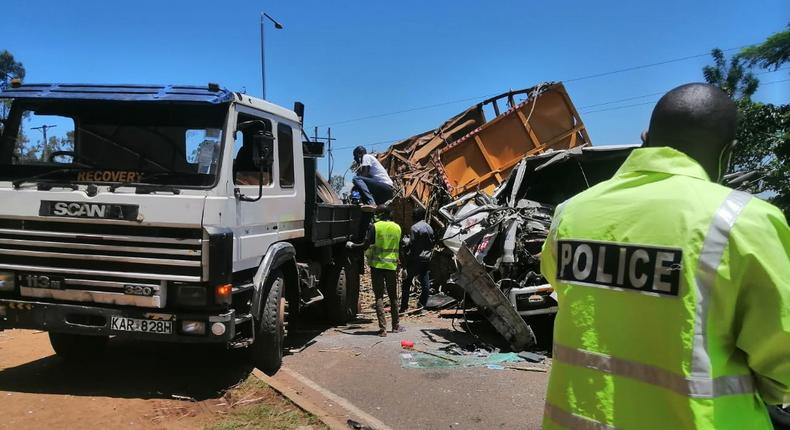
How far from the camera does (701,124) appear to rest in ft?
5.07

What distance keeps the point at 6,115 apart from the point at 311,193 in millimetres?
3083

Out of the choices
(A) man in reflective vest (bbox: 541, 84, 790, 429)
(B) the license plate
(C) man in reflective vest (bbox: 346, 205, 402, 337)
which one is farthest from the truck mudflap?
(A) man in reflective vest (bbox: 541, 84, 790, 429)

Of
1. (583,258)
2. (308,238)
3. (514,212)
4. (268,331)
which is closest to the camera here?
(583,258)

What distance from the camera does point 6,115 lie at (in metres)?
5.15

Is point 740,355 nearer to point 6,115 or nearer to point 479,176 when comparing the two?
point 6,115

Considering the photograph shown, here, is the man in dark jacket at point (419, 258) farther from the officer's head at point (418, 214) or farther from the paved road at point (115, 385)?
the paved road at point (115, 385)

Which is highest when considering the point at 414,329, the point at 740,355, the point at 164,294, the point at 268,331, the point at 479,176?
the point at 479,176

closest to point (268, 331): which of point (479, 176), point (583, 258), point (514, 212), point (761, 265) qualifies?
point (514, 212)

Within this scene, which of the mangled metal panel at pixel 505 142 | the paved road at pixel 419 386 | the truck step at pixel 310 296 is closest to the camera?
the paved road at pixel 419 386

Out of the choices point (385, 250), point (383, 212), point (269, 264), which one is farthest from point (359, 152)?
point (269, 264)

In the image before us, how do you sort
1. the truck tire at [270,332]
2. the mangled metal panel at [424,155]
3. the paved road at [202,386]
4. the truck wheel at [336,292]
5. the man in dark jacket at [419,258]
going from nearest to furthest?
the paved road at [202,386], the truck tire at [270,332], the truck wheel at [336,292], the man in dark jacket at [419,258], the mangled metal panel at [424,155]

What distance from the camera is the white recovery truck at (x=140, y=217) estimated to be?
15.0 ft

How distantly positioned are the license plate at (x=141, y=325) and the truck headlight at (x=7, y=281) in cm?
94

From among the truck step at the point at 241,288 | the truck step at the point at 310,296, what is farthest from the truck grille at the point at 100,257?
the truck step at the point at 310,296
